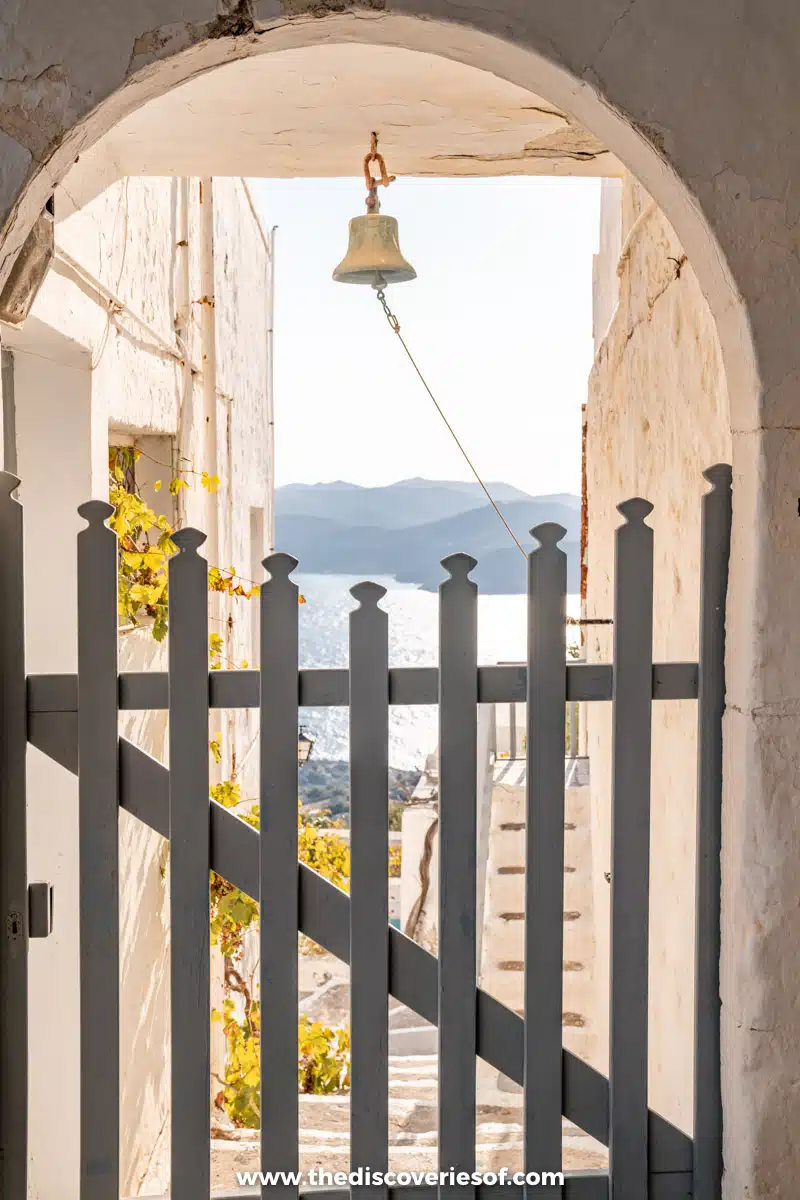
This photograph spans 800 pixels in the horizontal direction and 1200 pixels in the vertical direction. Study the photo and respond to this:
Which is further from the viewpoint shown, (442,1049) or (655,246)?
(655,246)

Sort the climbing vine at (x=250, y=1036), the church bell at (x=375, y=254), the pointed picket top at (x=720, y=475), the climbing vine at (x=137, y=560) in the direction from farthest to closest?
the climbing vine at (x=250, y=1036) → the climbing vine at (x=137, y=560) → the church bell at (x=375, y=254) → the pointed picket top at (x=720, y=475)

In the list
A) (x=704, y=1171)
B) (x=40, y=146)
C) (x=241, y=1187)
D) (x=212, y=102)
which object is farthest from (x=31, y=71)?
(x=704, y=1171)

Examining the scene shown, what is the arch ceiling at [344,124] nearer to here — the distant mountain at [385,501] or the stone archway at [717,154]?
the stone archway at [717,154]

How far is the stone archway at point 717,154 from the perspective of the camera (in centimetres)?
168

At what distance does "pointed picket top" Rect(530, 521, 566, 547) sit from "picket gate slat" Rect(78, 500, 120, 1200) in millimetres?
797

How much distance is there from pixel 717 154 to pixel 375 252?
217 centimetres

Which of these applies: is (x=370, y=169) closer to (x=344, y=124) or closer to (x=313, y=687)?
(x=344, y=124)

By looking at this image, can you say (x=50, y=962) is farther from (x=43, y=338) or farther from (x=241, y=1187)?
(x=43, y=338)

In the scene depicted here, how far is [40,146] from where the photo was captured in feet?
5.54

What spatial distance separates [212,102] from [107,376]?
3.95 feet

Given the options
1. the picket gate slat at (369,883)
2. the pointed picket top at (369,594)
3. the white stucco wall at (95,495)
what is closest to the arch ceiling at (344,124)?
the white stucco wall at (95,495)

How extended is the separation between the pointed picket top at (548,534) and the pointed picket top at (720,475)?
0.28 metres

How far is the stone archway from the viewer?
1.68 meters

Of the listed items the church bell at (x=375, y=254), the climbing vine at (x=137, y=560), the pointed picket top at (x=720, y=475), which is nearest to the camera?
the pointed picket top at (x=720, y=475)
